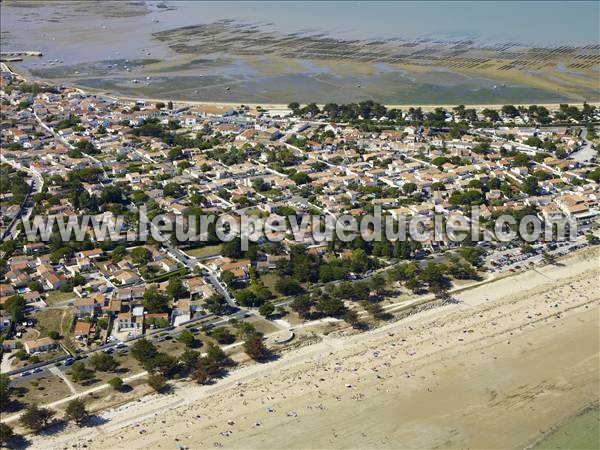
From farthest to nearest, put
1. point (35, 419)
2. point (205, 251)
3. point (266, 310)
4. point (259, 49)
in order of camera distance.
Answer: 1. point (259, 49)
2. point (205, 251)
3. point (266, 310)
4. point (35, 419)

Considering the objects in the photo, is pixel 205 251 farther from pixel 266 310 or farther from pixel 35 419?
pixel 35 419

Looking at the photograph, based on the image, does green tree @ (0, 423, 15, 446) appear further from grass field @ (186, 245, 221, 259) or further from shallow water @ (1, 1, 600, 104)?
shallow water @ (1, 1, 600, 104)

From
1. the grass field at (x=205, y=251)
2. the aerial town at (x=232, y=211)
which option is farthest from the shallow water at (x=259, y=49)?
the grass field at (x=205, y=251)

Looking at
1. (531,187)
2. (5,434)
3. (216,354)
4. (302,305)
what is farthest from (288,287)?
(531,187)

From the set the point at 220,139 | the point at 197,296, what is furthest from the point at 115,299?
the point at 220,139

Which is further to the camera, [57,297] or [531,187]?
[531,187]

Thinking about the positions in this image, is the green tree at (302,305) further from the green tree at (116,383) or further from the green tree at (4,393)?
the green tree at (4,393)
